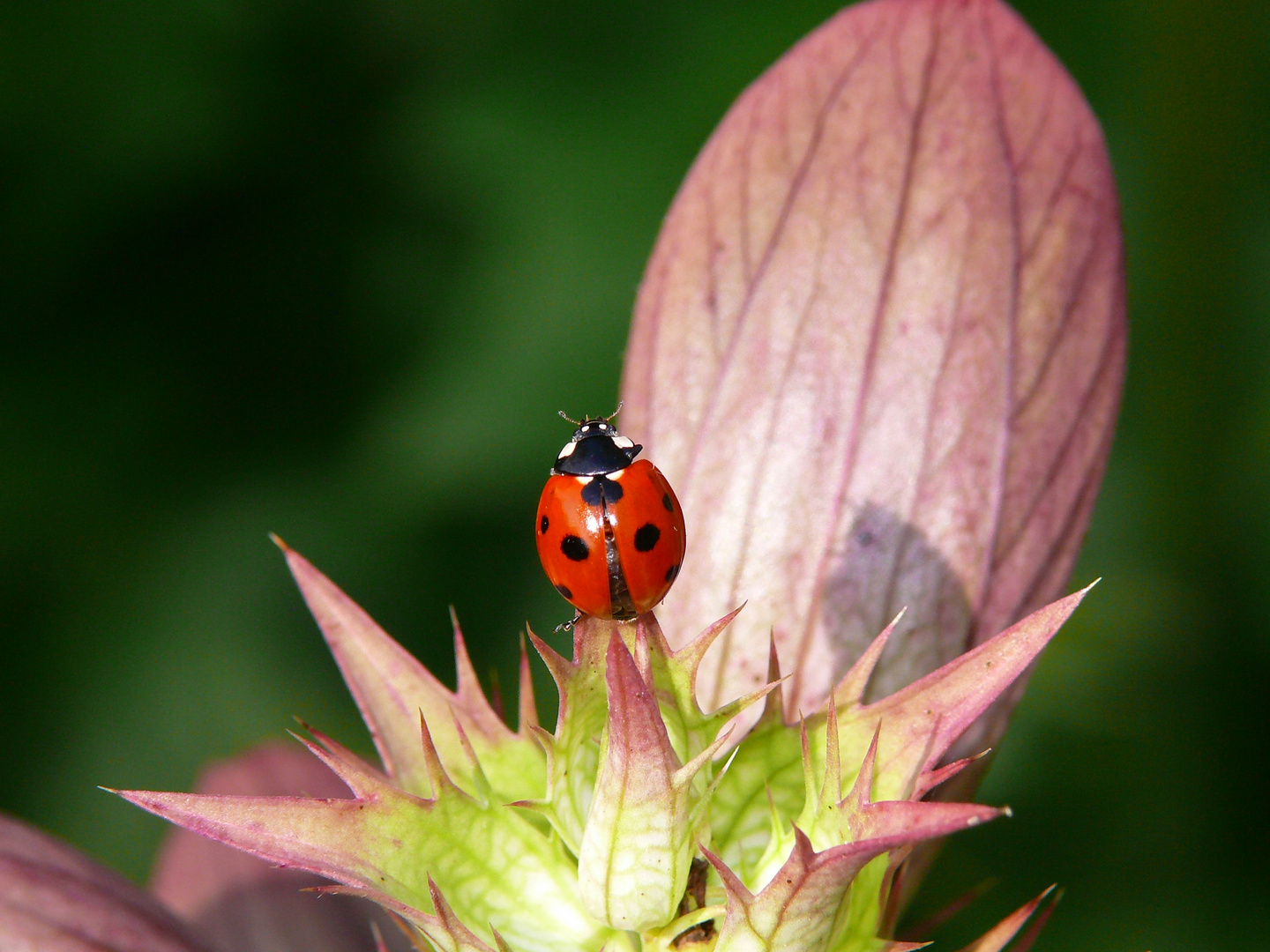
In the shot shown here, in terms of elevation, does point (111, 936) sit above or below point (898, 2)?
below

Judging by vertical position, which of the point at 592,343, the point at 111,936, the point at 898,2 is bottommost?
the point at 111,936

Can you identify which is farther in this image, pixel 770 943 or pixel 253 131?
pixel 253 131

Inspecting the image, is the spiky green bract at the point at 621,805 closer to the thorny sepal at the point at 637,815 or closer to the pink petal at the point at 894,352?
the thorny sepal at the point at 637,815

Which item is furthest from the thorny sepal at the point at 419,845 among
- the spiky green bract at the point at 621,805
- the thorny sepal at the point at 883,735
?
the thorny sepal at the point at 883,735

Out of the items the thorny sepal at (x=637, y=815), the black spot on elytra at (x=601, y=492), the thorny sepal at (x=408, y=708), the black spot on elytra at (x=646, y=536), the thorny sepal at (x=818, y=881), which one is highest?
the black spot on elytra at (x=601, y=492)

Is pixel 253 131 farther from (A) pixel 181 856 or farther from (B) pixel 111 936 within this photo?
Result: (B) pixel 111 936

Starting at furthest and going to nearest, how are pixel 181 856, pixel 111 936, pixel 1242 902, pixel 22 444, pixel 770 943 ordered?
pixel 22 444
pixel 1242 902
pixel 181 856
pixel 111 936
pixel 770 943

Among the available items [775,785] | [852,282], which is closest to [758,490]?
[852,282]

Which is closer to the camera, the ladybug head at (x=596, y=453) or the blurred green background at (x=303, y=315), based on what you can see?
the ladybug head at (x=596, y=453)
